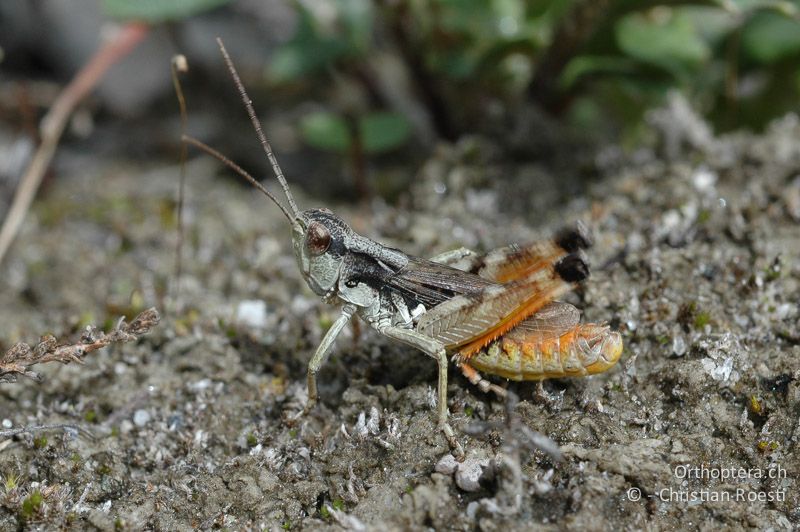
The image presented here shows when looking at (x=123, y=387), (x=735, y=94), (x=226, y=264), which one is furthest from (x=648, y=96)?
(x=123, y=387)

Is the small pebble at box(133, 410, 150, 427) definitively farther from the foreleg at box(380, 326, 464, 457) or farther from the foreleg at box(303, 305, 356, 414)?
the foreleg at box(380, 326, 464, 457)

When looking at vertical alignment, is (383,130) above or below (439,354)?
above

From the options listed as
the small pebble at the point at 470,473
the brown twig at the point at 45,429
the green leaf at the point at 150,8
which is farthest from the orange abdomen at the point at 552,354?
the green leaf at the point at 150,8

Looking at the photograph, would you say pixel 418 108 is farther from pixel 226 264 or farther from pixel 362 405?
pixel 362 405

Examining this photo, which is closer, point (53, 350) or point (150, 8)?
point (53, 350)

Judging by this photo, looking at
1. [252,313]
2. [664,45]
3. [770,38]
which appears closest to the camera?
[252,313]

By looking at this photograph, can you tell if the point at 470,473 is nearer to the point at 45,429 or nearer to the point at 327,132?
the point at 45,429

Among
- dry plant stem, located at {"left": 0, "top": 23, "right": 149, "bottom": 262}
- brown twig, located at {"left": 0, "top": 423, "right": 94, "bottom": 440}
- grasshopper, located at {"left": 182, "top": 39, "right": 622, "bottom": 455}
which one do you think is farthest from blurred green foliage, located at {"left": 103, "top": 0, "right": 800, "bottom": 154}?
brown twig, located at {"left": 0, "top": 423, "right": 94, "bottom": 440}

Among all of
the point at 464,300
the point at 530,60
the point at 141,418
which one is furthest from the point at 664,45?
the point at 141,418
